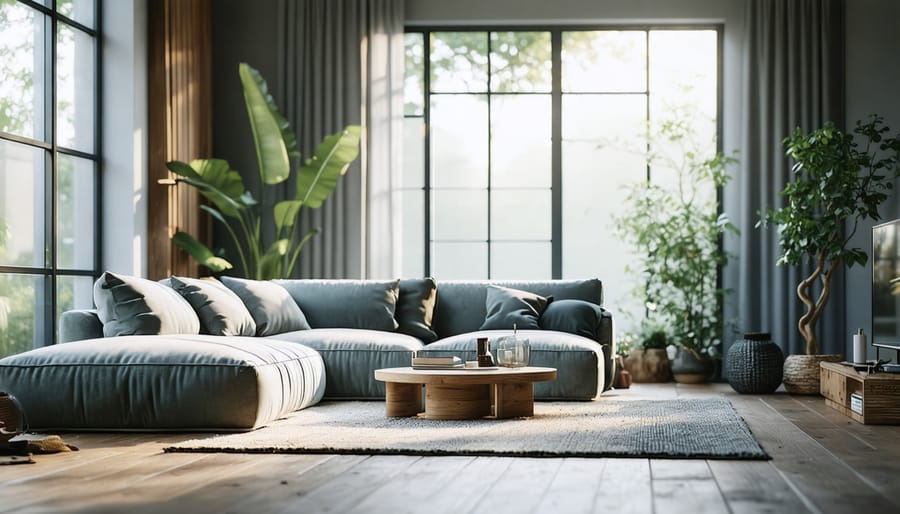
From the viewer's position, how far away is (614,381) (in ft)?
21.5

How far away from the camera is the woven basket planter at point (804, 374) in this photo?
6137mm

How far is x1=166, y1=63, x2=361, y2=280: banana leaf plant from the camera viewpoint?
6762mm

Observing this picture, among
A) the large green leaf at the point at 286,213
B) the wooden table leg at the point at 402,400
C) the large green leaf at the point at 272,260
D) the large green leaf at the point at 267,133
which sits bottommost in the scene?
the wooden table leg at the point at 402,400

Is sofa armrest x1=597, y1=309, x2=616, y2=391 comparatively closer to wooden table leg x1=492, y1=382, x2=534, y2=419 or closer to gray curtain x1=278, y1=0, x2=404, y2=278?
wooden table leg x1=492, y1=382, x2=534, y2=419

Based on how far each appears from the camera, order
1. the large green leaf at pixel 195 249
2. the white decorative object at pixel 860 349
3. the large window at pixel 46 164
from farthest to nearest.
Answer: the large green leaf at pixel 195 249 < the large window at pixel 46 164 < the white decorative object at pixel 860 349

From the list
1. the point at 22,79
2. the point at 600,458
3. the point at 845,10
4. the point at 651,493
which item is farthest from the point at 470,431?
the point at 845,10

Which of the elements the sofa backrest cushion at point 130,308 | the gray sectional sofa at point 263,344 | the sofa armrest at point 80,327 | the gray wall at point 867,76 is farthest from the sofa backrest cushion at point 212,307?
the gray wall at point 867,76

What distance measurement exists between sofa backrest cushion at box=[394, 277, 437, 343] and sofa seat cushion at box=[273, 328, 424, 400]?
0.58 m

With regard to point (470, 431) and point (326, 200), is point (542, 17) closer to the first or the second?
point (326, 200)

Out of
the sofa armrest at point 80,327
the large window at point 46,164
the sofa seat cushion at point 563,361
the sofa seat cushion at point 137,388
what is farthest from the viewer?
the large window at point 46,164

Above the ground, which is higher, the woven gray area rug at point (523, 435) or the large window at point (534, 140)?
the large window at point (534, 140)

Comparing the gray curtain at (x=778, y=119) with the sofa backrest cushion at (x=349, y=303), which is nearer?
the sofa backrest cushion at (x=349, y=303)

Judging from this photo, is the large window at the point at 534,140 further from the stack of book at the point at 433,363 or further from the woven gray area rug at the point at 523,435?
the stack of book at the point at 433,363

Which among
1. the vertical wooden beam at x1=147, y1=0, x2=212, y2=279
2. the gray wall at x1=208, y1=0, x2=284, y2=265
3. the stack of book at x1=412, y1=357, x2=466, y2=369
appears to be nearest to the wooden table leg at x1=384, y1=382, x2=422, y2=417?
the stack of book at x1=412, y1=357, x2=466, y2=369
